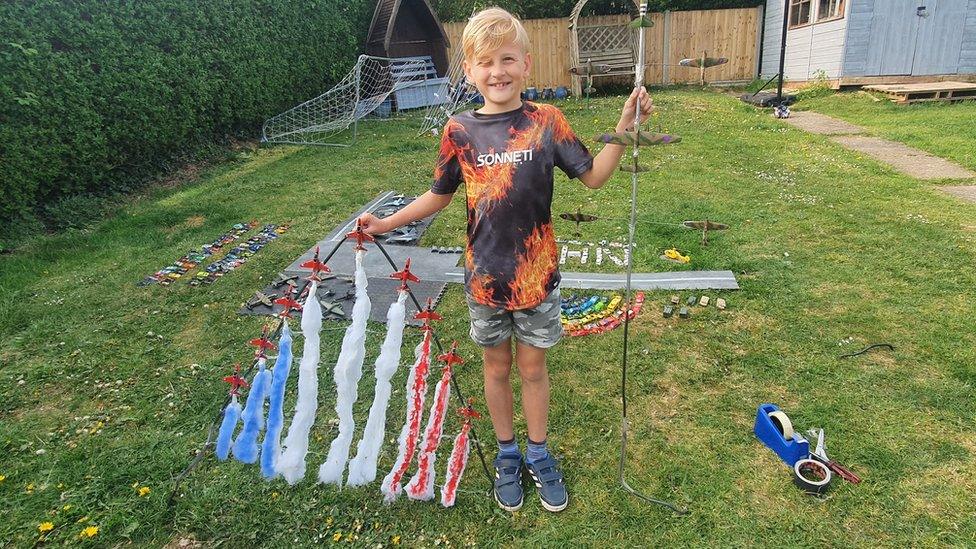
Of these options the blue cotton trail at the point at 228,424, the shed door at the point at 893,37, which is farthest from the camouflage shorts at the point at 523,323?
the shed door at the point at 893,37

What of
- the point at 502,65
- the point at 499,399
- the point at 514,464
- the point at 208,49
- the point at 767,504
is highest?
the point at 208,49

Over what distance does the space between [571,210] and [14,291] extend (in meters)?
4.95

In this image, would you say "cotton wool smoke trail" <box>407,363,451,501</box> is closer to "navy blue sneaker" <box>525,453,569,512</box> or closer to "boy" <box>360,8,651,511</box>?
"boy" <box>360,8,651,511</box>

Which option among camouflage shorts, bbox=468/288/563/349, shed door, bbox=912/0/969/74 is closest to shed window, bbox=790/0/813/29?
shed door, bbox=912/0/969/74

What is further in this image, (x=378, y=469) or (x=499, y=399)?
(x=378, y=469)

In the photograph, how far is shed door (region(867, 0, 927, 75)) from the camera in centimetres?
Result: 1088

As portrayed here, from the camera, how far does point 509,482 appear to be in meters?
2.41

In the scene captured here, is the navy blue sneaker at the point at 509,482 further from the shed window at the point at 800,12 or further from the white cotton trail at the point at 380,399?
the shed window at the point at 800,12

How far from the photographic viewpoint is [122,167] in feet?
24.2

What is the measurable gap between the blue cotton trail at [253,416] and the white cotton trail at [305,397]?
0.14m

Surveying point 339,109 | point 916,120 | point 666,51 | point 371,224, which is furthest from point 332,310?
point 666,51

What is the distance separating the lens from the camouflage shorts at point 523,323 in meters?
2.12

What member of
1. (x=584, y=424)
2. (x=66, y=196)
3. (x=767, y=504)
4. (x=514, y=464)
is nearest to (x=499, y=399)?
(x=514, y=464)

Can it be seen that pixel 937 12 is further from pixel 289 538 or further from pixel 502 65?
pixel 289 538
